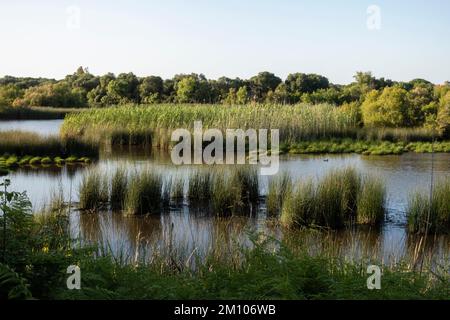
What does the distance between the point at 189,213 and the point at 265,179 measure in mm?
3217

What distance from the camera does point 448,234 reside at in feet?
26.8

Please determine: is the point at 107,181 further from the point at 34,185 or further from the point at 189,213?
the point at 34,185

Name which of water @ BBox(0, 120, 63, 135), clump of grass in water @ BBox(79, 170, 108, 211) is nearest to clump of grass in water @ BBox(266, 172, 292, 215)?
clump of grass in water @ BBox(79, 170, 108, 211)

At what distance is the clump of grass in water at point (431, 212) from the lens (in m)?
8.29

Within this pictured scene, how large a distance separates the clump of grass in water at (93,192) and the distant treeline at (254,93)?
744 inches

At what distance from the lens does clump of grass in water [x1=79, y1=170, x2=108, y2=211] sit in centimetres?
963

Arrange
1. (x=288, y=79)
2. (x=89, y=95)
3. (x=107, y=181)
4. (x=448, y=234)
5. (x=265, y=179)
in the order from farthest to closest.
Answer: (x=288, y=79) < (x=89, y=95) < (x=265, y=179) < (x=107, y=181) < (x=448, y=234)

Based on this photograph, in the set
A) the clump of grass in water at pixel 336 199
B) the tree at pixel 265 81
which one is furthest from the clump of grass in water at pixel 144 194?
the tree at pixel 265 81

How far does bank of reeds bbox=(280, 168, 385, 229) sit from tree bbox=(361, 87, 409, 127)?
1805 cm

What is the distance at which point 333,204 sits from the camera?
28.5 feet

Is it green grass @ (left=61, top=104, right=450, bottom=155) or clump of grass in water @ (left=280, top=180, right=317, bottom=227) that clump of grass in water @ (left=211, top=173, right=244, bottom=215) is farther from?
green grass @ (left=61, top=104, right=450, bottom=155)

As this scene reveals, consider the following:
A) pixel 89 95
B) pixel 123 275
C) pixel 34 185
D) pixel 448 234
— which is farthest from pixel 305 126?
pixel 89 95

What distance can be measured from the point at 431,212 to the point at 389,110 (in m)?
18.9
